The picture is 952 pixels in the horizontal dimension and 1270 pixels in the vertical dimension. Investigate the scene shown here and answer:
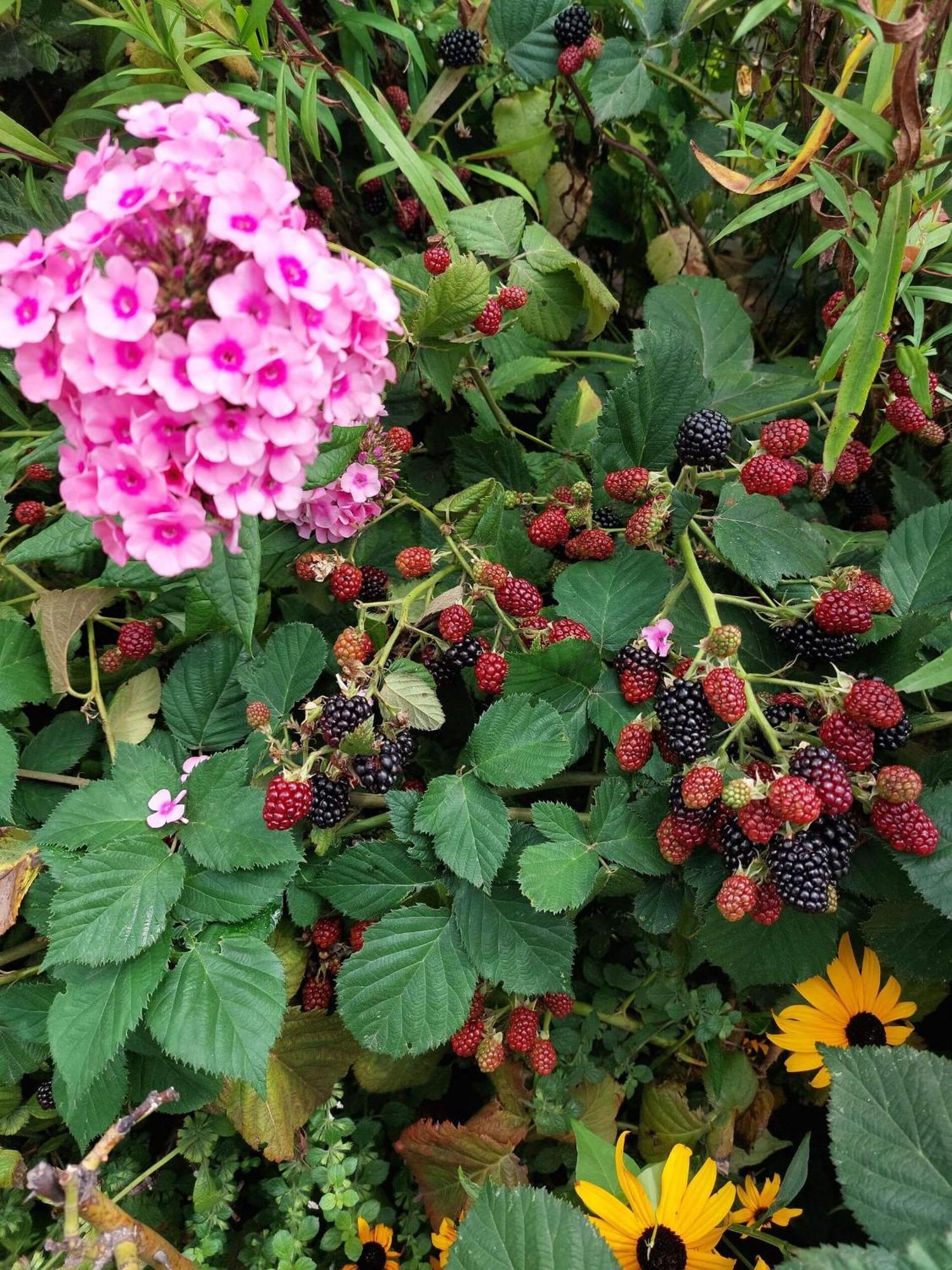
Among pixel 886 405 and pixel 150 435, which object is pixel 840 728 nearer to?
pixel 886 405

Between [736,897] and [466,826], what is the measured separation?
0.31 meters

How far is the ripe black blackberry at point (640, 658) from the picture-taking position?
3.20ft

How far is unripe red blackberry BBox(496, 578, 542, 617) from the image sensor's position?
103 centimetres

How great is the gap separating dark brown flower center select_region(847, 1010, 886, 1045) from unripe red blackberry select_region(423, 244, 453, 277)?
45.0 inches

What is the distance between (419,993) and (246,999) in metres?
0.20

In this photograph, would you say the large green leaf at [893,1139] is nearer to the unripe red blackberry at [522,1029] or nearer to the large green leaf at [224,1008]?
the unripe red blackberry at [522,1029]

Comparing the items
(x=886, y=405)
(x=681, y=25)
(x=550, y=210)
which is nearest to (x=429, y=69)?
(x=550, y=210)

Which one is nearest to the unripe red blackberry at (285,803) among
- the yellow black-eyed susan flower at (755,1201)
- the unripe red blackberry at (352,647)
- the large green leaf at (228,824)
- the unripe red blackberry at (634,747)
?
the large green leaf at (228,824)

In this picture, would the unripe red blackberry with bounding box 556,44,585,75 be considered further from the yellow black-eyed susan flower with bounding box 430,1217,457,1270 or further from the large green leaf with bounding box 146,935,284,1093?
the yellow black-eyed susan flower with bounding box 430,1217,457,1270

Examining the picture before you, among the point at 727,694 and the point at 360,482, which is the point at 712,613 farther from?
the point at 360,482

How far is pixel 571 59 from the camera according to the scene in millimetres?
1309

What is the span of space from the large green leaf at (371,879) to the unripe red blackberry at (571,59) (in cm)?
119

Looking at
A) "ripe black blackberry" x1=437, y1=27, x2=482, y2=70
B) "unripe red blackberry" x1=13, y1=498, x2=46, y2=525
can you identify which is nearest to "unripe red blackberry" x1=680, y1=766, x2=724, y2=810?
"unripe red blackberry" x1=13, y1=498, x2=46, y2=525

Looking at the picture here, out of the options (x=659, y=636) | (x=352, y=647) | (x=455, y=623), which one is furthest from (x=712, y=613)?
(x=352, y=647)
